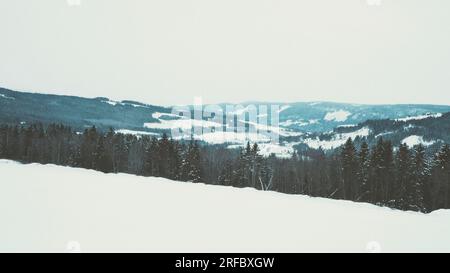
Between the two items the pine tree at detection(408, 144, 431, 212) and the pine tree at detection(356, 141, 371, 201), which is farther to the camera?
the pine tree at detection(356, 141, 371, 201)

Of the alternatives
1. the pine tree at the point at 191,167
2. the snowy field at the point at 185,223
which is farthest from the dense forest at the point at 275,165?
the snowy field at the point at 185,223

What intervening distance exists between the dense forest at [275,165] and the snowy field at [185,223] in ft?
96.4

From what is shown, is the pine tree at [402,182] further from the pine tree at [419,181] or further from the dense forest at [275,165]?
the pine tree at [419,181]

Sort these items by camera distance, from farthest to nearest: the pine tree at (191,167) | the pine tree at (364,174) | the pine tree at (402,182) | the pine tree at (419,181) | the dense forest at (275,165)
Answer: the pine tree at (191,167) < the pine tree at (364,174) < the dense forest at (275,165) < the pine tree at (402,182) < the pine tree at (419,181)

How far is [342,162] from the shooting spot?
6016 centimetres

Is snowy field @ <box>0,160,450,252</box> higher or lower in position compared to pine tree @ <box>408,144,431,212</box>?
higher

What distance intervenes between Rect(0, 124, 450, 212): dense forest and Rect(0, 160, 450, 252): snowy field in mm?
29380

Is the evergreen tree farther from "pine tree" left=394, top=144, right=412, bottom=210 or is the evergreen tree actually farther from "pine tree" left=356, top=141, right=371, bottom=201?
"pine tree" left=394, top=144, right=412, bottom=210

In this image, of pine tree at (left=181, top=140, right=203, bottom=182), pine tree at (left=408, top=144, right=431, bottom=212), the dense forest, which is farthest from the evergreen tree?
pine tree at (left=181, top=140, right=203, bottom=182)

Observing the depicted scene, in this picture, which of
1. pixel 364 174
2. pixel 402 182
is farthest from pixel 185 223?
pixel 364 174

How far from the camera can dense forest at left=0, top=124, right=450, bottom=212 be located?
5347cm

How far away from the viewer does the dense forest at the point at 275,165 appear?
175 ft
